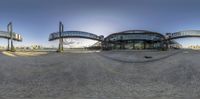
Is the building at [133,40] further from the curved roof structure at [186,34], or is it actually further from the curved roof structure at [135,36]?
the curved roof structure at [186,34]

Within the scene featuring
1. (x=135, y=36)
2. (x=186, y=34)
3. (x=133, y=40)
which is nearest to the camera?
(x=186, y=34)

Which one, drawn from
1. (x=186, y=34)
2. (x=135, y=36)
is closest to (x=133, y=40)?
(x=135, y=36)

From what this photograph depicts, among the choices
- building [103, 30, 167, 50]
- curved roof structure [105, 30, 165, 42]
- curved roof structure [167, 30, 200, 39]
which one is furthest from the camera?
building [103, 30, 167, 50]

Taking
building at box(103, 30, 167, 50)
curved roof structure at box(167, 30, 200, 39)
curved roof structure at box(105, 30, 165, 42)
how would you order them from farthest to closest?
building at box(103, 30, 167, 50) → curved roof structure at box(105, 30, 165, 42) → curved roof structure at box(167, 30, 200, 39)

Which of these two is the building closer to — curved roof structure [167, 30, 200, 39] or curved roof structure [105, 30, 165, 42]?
curved roof structure [105, 30, 165, 42]

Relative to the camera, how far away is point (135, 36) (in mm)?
48062

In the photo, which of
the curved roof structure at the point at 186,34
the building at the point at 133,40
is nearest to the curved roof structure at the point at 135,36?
the building at the point at 133,40

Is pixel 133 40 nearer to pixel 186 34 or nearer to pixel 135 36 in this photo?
pixel 135 36

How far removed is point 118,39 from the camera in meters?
48.6

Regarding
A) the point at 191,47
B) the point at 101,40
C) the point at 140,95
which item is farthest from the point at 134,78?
the point at 101,40

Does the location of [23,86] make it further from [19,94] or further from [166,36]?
[166,36]

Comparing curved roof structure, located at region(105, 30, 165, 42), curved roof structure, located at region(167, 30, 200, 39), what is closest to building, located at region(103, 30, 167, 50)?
curved roof structure, located at region(105, 30, 165, 42)

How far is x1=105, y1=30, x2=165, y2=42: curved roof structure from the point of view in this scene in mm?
46844

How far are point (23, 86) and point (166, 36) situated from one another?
40.6 metres
